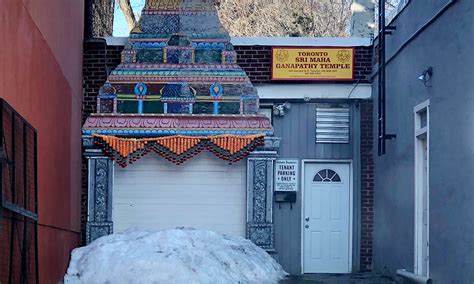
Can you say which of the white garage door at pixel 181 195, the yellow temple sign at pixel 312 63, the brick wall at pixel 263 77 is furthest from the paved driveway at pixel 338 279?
the yellow temple sign at pixel 312 63

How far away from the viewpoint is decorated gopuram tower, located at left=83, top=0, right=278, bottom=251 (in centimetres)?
1293

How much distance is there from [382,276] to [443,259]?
129 inches

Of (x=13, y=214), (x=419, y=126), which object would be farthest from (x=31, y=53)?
(x=419, y=126)

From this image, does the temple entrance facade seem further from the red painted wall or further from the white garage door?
the red painted wall

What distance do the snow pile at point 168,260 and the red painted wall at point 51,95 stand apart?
0.55 m

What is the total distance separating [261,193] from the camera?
1302 cm

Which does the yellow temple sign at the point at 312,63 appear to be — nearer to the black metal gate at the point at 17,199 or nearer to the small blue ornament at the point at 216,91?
the small blue ornament at the point at 216,91

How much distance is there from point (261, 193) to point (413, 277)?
3.67 m

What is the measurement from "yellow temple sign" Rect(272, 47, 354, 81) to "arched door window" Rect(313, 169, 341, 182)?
5.41 ft

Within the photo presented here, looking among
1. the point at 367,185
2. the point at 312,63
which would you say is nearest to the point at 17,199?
the point at 312,63

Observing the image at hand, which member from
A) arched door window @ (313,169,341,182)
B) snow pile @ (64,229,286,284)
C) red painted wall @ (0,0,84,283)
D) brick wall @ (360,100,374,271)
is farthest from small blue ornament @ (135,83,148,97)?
brick wall @ (360,100,374,271)

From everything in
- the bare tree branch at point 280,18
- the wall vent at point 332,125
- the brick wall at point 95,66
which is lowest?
the wall vent at point 332,125

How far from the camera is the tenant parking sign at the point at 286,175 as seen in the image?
13.2 m

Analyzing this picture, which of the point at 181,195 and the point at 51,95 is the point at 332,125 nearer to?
the point at 181,195
